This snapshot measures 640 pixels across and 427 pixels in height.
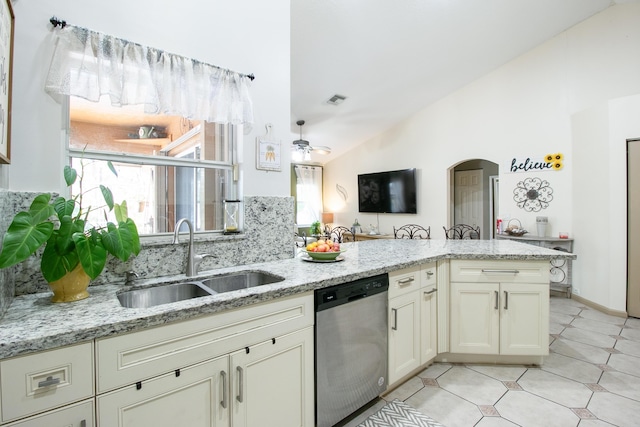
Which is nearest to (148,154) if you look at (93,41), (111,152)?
(111,152)

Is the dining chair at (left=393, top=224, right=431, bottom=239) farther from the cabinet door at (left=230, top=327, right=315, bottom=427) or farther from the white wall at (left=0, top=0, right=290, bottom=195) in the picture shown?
the cabinet door at (left=230, top=327, right=315, bottom=427)

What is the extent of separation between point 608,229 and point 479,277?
2.57 m

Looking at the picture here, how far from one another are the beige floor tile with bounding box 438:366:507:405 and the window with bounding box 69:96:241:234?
1.98 m

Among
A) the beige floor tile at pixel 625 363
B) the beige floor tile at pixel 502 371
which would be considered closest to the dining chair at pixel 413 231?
the beige floor tile at pixel 625 363

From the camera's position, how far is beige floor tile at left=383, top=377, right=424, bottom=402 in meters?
1.95

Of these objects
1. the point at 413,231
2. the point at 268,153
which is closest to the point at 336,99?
the point at 413,231

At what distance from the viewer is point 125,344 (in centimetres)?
100

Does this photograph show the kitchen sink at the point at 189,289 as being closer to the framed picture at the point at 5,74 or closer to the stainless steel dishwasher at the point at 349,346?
the stainless steel dishwasher at the point at 349,346

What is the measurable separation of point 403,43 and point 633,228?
3396 mm

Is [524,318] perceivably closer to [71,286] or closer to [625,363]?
[625,363]

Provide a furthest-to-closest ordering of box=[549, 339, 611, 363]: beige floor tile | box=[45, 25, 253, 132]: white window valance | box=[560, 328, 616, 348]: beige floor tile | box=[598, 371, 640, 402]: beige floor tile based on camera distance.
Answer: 1. box=[560, 328, 616, 348]: beige floor tile
2. box=[549, 339, 611, 363]: beige floor tile
3. box=[598, 371, 640, 402]: beige floor tile
4. box=[45, 25, 253, 132]: white window valance

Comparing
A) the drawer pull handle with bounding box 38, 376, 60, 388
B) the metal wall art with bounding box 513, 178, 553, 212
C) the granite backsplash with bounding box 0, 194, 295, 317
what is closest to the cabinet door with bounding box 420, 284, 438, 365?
the granite backsplash with bounding box 0, 194, 295, 317

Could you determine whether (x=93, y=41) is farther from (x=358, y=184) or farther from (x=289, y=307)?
(x=358, y=184)

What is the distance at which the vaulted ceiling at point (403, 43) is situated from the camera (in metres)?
3.22
